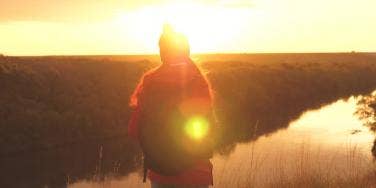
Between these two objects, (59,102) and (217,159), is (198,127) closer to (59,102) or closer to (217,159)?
(217,159)

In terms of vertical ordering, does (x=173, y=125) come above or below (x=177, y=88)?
below

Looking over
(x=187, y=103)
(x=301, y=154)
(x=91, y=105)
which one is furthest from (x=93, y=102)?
(x=187, y=103)

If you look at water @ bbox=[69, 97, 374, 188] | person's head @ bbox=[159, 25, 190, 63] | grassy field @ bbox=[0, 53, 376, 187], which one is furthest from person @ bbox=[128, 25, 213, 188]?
grassy field @ bbox=[0, 53, 376, 187]

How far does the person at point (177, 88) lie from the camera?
4.01 meters

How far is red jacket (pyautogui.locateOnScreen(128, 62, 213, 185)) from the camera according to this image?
4012 mm

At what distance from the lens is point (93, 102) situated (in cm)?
3055

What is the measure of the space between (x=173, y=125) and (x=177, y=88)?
286mm

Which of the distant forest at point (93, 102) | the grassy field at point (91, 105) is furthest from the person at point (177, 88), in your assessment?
the grassy field at point (91, 105)

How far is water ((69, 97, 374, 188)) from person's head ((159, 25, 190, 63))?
4.74 meters

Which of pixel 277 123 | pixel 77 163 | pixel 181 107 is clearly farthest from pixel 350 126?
pixel 181 107

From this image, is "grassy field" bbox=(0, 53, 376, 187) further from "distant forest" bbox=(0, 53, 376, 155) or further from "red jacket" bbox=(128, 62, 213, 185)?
"red jacket" bbox=(128, 62, 213, 185)

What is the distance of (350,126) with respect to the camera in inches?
1079

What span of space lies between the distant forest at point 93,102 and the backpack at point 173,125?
11.7 m

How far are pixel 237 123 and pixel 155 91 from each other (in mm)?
27486
